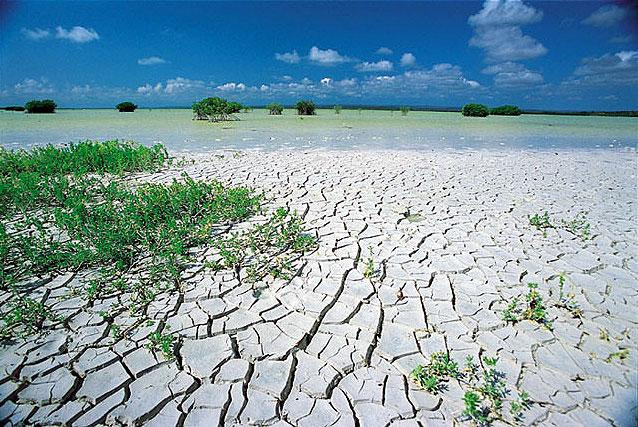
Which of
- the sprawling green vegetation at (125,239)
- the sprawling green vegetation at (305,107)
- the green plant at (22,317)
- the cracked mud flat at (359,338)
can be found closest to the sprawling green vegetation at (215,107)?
the sprawling green vegetation at (305,107)

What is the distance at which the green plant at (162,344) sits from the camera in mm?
2176

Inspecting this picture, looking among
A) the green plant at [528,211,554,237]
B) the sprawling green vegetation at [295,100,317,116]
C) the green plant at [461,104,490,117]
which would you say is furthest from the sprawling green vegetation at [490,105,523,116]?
the green plant at [528,211,554,237]

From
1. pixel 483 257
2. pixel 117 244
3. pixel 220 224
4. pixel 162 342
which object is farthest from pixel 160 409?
pixel 483 257

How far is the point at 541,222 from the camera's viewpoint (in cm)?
432

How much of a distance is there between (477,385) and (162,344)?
1.95 m

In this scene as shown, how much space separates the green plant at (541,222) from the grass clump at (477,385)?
2715 mm

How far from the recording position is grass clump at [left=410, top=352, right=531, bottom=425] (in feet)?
5.78

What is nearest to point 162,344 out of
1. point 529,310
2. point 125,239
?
point 125,239

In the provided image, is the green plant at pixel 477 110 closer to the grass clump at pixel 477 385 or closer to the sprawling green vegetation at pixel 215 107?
the sprawling green vegetation at pixel 215 107

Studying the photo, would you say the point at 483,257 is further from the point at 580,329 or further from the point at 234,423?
the point at 234,423

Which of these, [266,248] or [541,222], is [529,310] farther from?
[266,248]

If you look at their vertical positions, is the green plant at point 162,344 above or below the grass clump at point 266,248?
below

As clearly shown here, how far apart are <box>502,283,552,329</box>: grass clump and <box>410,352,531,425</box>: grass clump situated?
56cm

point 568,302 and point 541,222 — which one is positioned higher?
point 541,222
